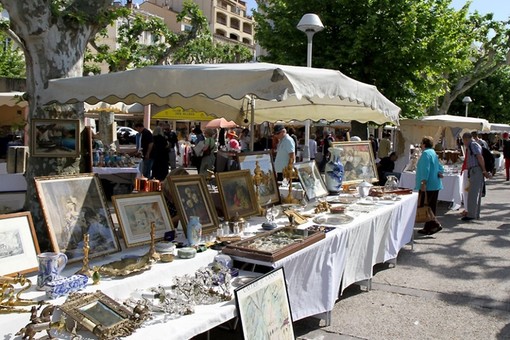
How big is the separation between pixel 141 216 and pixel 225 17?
69.7 m

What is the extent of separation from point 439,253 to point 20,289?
18.0ft

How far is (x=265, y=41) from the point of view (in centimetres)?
1558

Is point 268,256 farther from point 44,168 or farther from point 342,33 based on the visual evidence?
point 342,33

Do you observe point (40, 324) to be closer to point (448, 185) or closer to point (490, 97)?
point (448, 185)

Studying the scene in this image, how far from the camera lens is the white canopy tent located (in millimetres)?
12516

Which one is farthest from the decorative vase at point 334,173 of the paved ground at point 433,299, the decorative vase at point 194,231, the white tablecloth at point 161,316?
the white tablecloth at point 161,316

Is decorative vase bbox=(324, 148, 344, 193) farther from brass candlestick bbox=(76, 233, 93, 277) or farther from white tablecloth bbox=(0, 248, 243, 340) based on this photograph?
brass candlestick bbox=(76, 233, 93, 277)

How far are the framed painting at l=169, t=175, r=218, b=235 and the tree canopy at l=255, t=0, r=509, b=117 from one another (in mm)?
11188

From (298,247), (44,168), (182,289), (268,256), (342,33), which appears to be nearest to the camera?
(182,289)

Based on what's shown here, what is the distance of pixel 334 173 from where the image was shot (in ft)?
19.2

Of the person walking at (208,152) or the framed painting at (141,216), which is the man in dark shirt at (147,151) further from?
the framed painting at (141,216)

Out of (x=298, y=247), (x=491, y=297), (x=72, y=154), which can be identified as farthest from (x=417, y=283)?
(x=72, y=154)

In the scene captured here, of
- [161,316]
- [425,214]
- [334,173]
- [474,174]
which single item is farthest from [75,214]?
[474,174]

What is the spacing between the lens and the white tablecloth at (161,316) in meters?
2.07
